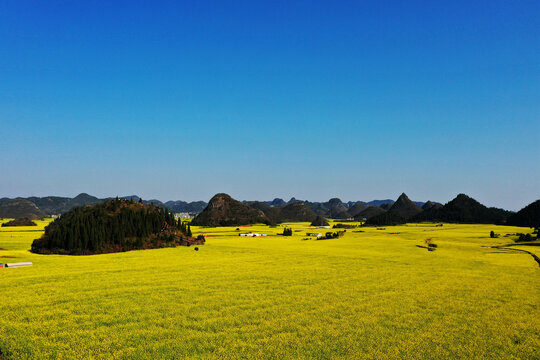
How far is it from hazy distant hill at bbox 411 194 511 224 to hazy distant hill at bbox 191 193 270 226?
77126 mm

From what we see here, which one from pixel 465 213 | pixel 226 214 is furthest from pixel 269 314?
pixel 465 213

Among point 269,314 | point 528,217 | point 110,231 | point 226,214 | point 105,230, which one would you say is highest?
point 226,214

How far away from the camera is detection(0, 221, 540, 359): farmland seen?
12422mm

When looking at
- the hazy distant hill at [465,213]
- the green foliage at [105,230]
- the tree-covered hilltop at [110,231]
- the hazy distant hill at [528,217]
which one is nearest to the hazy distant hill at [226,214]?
the hazy distant hill at [465,213]

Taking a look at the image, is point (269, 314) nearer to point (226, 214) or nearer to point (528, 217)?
point (528, 217)

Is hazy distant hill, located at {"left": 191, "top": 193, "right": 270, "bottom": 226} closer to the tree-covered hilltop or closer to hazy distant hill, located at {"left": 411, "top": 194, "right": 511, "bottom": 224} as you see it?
hazy distant hill, located at {"left": 411, "top": 194, "right": 511, "bottom": 224}

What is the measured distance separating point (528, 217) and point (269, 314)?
131275 mm

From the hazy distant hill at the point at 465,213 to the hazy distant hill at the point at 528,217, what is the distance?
11.3 m

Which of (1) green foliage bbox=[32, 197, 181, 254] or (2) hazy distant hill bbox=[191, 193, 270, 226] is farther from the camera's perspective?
(2) hazy distant hill bbox=[191, 193, 270, 226]

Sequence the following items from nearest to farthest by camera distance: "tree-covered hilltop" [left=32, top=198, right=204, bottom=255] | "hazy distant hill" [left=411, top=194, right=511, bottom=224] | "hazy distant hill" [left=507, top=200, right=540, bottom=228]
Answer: "tree-covered hilltop" [left=32, top=198, right=204, bottom=255] < "hazy distant hill" [left=507, top=200, right=540, bottom=228] < "hazy distant hill" [left=411, top=194, right=511, bottom=224]

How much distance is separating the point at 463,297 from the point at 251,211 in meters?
A: 152

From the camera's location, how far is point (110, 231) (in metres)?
52.0

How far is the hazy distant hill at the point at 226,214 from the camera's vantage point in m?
155

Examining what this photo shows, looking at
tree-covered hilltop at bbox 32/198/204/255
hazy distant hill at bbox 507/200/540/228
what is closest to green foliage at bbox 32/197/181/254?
tree-covered hilltop at bbox 32/198/204/255
